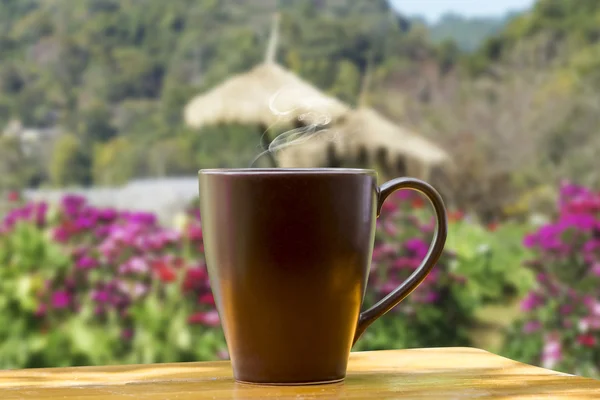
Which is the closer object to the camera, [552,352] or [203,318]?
[203,318]

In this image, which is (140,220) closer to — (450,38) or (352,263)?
(352,263)

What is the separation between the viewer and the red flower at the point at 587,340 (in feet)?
10.0

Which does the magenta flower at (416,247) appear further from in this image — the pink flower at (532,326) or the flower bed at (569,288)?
the pink flower at (532,326)

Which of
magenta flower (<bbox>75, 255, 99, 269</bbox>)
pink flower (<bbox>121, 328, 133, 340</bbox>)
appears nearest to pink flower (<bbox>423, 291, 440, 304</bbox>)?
pink flower (<bbox>121, 328, 133, 340</bbox>)

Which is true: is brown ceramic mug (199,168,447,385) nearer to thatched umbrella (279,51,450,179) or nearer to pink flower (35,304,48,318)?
pink flower (35,304,48,318)

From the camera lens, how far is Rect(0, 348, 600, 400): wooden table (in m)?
0.51

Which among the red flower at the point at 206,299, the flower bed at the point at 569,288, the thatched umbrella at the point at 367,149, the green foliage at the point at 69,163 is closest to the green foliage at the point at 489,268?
the flower bed at the point at 569,288

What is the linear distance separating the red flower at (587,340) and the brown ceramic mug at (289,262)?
2707 millimetres

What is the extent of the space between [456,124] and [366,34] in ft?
3.45

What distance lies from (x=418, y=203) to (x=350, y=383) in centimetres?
390

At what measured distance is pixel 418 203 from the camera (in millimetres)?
4414

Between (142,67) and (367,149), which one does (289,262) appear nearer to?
(367,149)

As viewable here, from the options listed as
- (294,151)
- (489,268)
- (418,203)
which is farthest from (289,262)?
(294,151)

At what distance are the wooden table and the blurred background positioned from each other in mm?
2176
